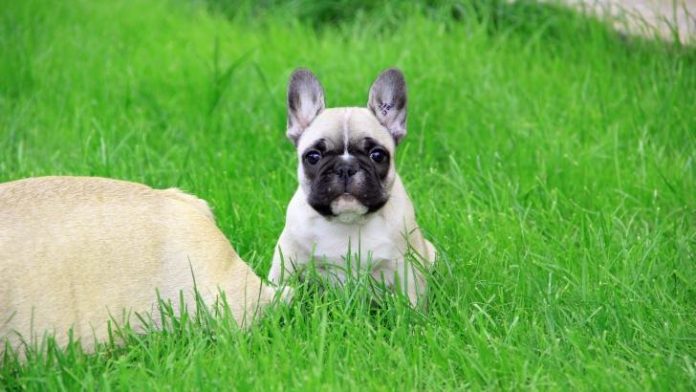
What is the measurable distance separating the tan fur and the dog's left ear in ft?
2.94

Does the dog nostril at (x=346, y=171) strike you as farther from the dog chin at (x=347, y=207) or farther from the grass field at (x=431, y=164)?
the grass field at (x=431, y=164)

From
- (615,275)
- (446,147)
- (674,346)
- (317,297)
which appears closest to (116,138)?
(446,147)

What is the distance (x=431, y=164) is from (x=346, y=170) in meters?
1.86

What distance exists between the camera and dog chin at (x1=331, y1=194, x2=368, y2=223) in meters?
3.95

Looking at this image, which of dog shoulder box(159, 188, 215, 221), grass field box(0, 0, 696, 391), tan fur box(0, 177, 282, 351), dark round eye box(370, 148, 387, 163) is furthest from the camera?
dark round eye box(370, 148, 387, 163)

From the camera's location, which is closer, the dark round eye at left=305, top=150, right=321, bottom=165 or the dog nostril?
the dog nostril

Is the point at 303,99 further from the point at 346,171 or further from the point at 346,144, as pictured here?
the point at 346,171

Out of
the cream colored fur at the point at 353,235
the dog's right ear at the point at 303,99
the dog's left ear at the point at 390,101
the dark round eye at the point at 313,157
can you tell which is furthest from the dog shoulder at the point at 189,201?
the dog's left ear at the point at 390,101

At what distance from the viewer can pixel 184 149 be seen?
593 centimetres

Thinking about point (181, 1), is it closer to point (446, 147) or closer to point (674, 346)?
point (446, 147)

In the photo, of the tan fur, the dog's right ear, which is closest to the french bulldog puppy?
the dog's right ear

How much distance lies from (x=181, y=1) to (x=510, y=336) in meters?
6.43

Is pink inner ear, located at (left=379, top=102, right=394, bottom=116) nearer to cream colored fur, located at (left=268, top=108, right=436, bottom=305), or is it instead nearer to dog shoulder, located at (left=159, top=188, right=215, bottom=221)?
cream colored fur, located at (left=268, top=108, right=436, bottom=305)

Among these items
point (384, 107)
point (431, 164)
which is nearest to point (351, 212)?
point (384, 107)
